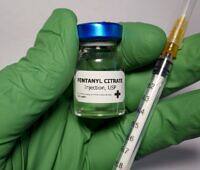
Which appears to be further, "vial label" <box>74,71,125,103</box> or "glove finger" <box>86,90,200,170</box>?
"glove finger" <box>86,90,200,170</box>

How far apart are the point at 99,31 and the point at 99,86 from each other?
0.11m

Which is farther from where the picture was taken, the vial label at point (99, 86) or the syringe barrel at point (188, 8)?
the syringe barrel at point (188, 8)

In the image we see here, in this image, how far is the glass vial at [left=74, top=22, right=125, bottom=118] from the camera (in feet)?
2.11

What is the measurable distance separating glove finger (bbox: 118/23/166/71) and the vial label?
104 millimetres

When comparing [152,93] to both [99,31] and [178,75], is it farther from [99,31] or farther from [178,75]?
[99,31]

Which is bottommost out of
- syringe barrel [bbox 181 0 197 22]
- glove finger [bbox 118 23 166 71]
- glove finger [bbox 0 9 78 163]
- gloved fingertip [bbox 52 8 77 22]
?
glove finger [bbox 0 9 78 163]

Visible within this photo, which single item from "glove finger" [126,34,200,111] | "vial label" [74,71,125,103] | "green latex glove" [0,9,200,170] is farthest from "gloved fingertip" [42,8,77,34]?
"glove finger" [126,34,200,111]

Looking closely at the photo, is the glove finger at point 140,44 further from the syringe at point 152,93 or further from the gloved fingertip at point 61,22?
the gloved fingertip at point 61,22

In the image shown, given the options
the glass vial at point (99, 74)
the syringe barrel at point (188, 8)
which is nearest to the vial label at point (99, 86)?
the glass vial at point (99, 74)

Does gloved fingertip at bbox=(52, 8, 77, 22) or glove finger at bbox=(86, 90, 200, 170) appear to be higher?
gloved fingertip at bbox=(52, 8, 77, 22)

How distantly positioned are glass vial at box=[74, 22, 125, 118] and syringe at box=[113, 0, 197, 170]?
66mm

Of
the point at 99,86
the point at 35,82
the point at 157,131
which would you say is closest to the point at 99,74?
the point at 99,86

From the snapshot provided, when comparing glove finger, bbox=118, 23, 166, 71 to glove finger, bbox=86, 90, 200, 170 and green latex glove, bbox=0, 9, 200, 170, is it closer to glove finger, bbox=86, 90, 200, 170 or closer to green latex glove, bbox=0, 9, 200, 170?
green latex glove, bbox=0, 9, 200, 170

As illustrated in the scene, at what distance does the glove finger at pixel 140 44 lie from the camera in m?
0.72
